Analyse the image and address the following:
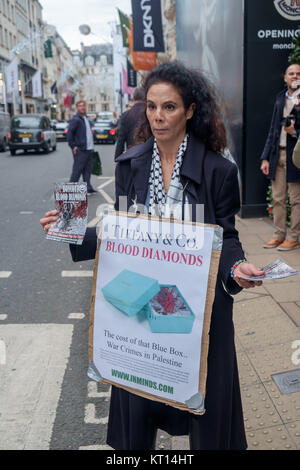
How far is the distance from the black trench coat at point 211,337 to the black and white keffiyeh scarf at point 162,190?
23mm

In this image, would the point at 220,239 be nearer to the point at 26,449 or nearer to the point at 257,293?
the point at 26,449

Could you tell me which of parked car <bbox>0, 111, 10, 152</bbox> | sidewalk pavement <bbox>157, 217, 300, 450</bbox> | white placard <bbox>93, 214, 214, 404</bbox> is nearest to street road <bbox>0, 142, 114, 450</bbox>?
sidewalk pavement <bbox>157, 217, 300, 450</bbox>

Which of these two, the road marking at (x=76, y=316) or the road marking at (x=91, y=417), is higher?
the road marking at (x=76, y=316)

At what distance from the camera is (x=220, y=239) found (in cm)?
167

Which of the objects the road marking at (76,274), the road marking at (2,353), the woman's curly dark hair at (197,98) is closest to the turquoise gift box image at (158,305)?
the woman's curly dark hair at (197,98)

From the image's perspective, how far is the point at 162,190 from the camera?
1.95m

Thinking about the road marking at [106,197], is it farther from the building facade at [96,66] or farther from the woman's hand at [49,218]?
the building facade at [96,66]

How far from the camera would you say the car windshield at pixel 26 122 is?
21641 millimetres

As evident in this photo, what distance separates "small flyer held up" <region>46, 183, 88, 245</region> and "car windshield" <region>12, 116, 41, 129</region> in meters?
21.0

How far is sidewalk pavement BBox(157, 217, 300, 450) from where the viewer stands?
2.51 meters

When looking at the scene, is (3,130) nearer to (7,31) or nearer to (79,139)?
(79,139)

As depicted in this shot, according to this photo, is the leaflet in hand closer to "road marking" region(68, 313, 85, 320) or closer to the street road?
the street road

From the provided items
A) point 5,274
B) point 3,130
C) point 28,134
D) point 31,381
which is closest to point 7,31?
point 3,130

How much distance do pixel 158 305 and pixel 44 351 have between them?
2.08 m
